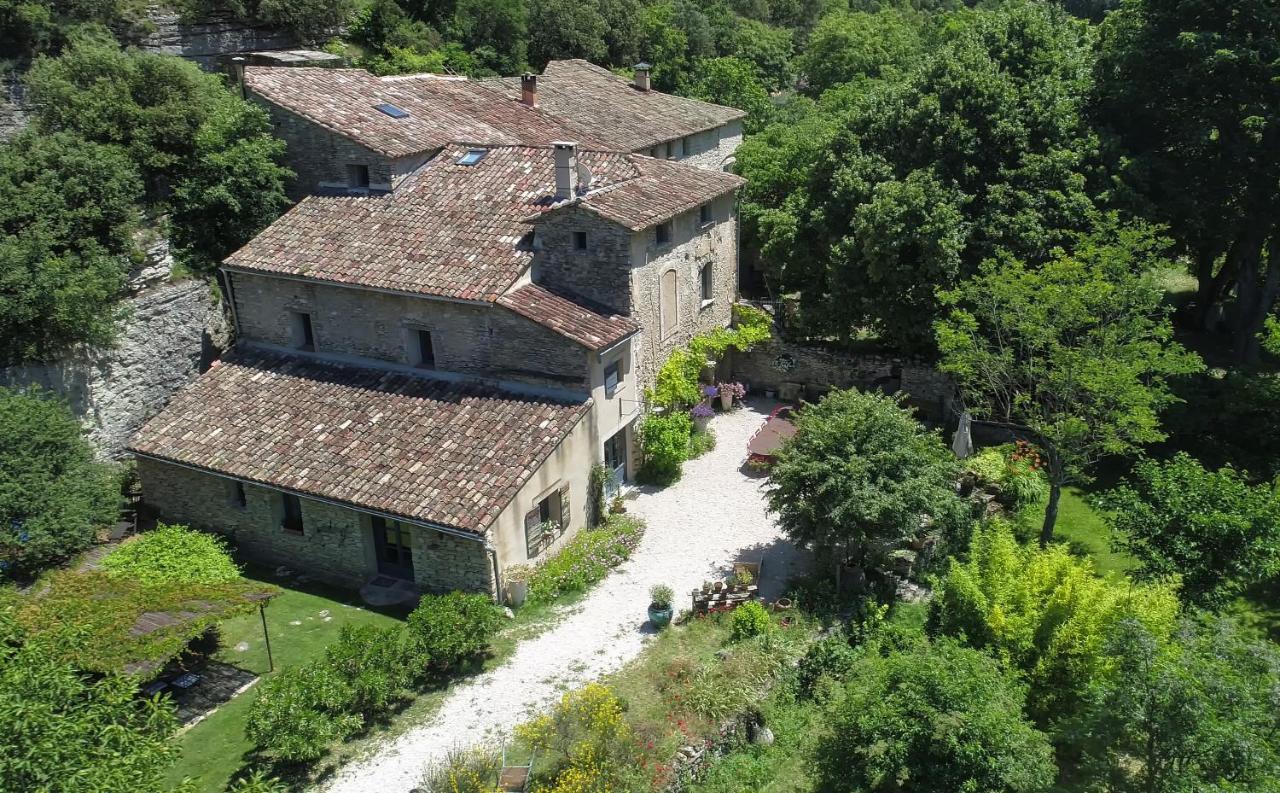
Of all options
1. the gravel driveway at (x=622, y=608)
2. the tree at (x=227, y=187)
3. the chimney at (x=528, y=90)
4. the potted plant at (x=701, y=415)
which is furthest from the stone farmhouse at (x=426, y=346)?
the chimney at (x=528, y=90)

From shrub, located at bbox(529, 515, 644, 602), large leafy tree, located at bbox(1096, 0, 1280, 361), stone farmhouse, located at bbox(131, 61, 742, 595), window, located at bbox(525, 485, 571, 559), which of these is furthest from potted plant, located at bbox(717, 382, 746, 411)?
large leafy tree, located at bbox(1096, 0, 1280, 361)

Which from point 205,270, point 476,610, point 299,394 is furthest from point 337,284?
point 476,610

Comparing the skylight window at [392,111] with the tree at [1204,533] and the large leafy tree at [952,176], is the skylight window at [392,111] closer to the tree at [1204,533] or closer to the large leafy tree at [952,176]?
the large leafy tree at [952,176]

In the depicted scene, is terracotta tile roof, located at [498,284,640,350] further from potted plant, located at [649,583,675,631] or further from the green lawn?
the green lawn

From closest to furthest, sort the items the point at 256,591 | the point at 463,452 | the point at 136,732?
1. the point at 136,732
2. the point at 256,591
3. the point at 463,452

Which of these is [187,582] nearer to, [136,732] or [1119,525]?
[136,732]
